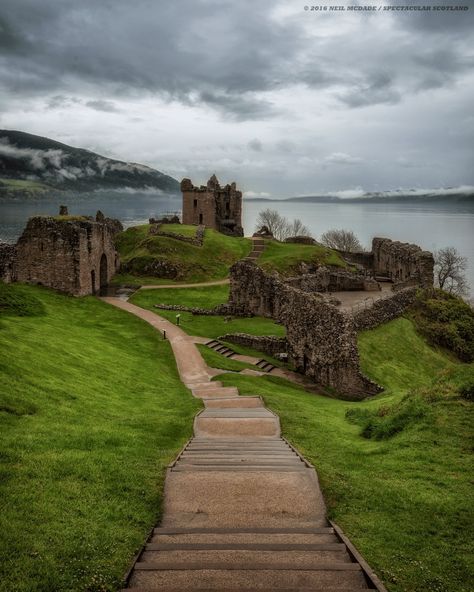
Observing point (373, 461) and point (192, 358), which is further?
point (192, 358)

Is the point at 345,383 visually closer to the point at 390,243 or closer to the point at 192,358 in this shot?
the point at 192,358

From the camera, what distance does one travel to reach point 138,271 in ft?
204

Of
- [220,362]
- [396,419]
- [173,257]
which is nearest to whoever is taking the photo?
[396,419]

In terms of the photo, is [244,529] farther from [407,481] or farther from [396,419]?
[396,419]

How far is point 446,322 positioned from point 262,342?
15346 mm

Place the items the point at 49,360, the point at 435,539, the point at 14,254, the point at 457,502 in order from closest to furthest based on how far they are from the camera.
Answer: the point at 435,539
the point at 457,502
the point at 49,360
the point at 14,254

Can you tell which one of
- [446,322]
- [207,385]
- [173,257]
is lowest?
[207,385]

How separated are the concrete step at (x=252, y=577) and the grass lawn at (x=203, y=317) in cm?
3037

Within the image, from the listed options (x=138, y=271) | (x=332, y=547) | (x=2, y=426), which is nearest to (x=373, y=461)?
(x=332, y=547)

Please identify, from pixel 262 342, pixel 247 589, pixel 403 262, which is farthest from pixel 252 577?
pixel 403 262

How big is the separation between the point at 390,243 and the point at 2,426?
201ft

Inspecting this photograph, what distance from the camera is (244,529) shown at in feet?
30.7

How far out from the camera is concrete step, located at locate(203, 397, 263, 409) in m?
21.7

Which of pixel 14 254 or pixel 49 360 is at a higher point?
pixel 14 254
